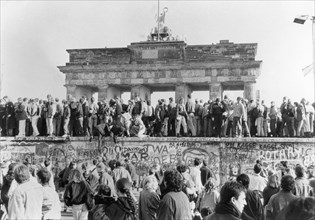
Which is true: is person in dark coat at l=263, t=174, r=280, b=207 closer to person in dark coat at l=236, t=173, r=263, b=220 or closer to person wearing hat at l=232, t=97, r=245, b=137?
person in dark coat at l=236, t=173, r=263, b=220

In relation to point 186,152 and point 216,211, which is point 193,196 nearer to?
point 216,211

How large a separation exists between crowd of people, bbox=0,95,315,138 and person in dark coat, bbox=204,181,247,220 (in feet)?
49.6

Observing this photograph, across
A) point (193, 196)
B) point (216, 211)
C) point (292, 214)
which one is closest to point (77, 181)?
point (193, 196)

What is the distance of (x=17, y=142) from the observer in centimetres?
2253

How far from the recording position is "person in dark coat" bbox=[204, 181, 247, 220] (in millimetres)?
5176

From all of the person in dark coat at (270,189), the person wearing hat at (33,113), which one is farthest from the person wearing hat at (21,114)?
the person in dark coat at (270,189)

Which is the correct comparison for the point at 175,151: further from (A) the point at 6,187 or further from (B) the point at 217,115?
(A) the point at 6,187

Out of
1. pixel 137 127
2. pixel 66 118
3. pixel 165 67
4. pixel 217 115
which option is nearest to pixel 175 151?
pixel 137 127

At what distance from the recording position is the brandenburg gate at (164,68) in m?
35.6

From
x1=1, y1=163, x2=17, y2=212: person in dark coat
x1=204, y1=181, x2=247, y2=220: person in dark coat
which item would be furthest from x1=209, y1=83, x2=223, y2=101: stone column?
x1=204, y1=181, x2=247, y2=220: person in dark coat

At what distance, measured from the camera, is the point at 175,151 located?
21.5 meters

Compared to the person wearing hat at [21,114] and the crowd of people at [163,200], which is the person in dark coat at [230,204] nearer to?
the crowd of people at [163,200]

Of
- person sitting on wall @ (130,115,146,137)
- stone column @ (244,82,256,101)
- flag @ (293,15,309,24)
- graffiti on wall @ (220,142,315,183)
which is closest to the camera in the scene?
flag @ (293,15,309,24)

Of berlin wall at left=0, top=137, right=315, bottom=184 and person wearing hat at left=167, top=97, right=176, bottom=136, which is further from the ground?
person wearing hat at left=167, top=97, right=176, bottom=136
